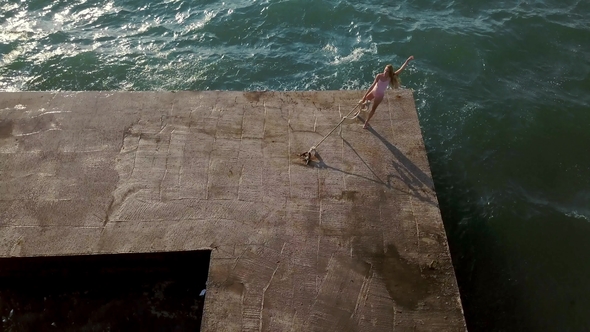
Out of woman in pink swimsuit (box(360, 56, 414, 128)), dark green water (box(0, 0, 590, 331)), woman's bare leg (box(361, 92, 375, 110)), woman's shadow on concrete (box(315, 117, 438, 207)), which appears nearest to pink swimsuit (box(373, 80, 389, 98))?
woman in pink swimsuit (box(360, 56, 414, 128))

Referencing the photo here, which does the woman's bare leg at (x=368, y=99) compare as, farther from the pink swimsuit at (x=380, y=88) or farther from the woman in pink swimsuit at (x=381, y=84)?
the pink swimsuit at (x=380, y=88)

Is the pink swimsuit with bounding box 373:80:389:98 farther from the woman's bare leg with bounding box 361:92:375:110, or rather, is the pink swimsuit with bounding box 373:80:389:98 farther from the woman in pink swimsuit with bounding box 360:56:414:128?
the woman's bare leg with bounding box 361:92:375:110

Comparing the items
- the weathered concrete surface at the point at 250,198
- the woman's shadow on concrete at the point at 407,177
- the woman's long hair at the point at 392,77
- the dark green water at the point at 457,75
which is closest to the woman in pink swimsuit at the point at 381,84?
the woman's long hair at the point at 392,77

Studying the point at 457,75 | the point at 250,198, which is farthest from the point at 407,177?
the point at 457,75

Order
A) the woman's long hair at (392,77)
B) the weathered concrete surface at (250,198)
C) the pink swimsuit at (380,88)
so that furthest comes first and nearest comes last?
the pink swimsuit at (380,88) → the woman's long hair at (392,77) → the weathered concrete surface at (250,198)

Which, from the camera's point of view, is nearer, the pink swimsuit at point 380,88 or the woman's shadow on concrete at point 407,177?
the woman's shadow on concrete at point 407,177

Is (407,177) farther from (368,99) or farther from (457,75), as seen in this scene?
(457,75)
